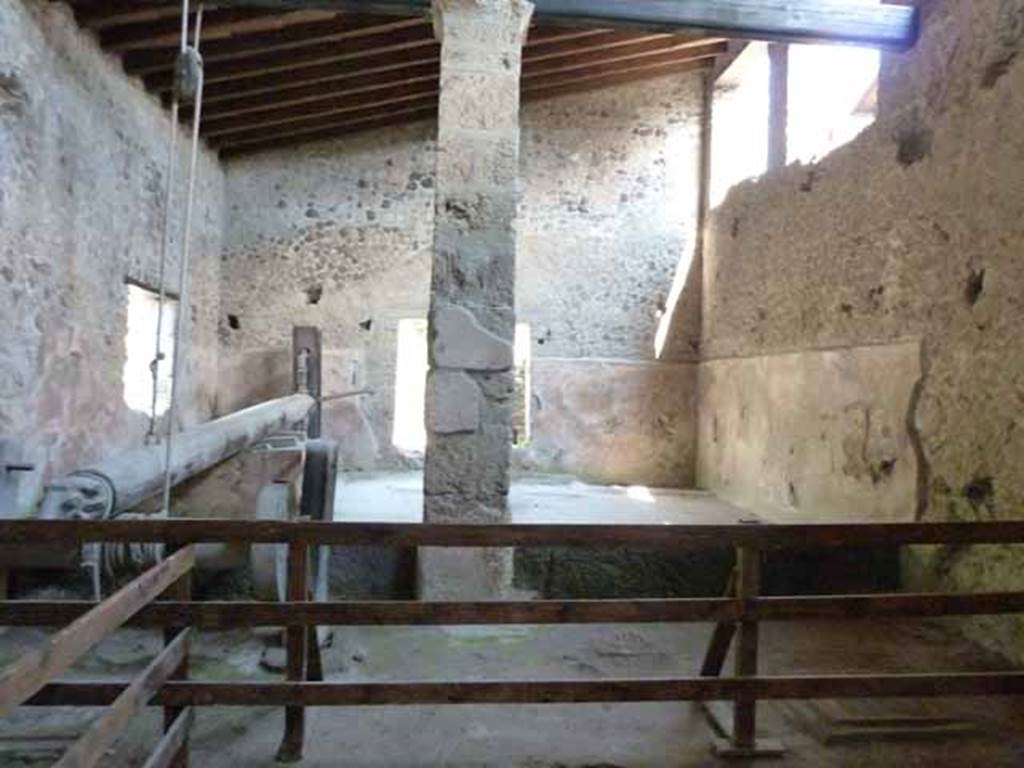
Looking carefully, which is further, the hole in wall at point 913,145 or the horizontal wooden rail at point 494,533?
the hole in wall at point 913,145

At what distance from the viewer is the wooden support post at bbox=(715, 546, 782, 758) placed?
211cm

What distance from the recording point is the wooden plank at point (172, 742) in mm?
1726

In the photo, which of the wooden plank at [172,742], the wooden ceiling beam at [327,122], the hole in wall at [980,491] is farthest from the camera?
the wooden ceiling beam at [327,122]

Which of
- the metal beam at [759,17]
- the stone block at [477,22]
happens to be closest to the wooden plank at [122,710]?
the stone block at [477,22]

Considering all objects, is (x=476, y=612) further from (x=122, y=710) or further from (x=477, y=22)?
(x=477, y=22)

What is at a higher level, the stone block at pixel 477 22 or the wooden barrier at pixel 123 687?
the stone block at pixel 477 22

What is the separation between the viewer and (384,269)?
732cm

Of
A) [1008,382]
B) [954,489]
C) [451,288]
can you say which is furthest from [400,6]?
[954,489]

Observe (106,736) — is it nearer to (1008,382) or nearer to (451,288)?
(451,288)

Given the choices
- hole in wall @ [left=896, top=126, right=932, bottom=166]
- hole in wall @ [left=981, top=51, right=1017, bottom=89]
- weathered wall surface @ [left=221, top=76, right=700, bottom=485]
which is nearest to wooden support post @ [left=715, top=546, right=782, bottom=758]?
hole in wall @ [left=981, top=51, right=1017, bottom=89]

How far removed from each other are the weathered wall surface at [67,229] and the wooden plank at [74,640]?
108 inches

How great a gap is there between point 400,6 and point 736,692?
3.37 m

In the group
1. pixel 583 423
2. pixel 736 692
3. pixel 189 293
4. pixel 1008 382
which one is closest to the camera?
pixel 736 692

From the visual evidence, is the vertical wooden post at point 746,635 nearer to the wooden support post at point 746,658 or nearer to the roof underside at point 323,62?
the wooden support post at point 746,658
